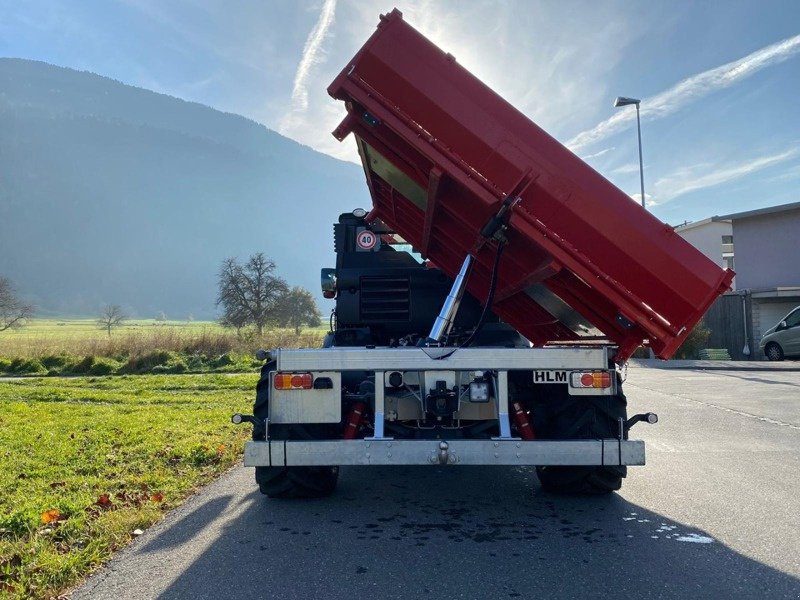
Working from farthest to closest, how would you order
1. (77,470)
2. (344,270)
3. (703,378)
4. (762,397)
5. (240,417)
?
(703,378) → (762,397) → (344,270) → (77,470) → (240,417)

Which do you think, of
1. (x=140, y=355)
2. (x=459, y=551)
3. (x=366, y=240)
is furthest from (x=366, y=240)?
(x=140, y=355)

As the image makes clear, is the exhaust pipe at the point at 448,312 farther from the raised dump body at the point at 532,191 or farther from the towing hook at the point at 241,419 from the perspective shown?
the towing hook at the point at 241,419

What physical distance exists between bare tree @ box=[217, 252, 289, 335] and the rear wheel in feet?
89.3

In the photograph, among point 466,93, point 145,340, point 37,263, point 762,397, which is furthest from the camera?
point 37,263

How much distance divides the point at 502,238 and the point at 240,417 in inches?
89.7

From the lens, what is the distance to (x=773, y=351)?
21.4 m

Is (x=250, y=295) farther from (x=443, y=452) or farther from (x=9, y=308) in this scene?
(x=443, y=452)

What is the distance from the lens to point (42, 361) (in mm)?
20312

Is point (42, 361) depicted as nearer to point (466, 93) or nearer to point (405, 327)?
point (405, 327)

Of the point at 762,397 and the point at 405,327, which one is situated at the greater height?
the point at 405,327

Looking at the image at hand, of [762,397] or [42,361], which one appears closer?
[762,397]

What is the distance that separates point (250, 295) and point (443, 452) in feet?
119

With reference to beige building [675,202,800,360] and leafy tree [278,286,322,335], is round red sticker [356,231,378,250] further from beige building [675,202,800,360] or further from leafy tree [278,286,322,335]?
leafy tree [278,286,322,335]

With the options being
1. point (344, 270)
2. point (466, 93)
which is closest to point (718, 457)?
point (344, 270)
